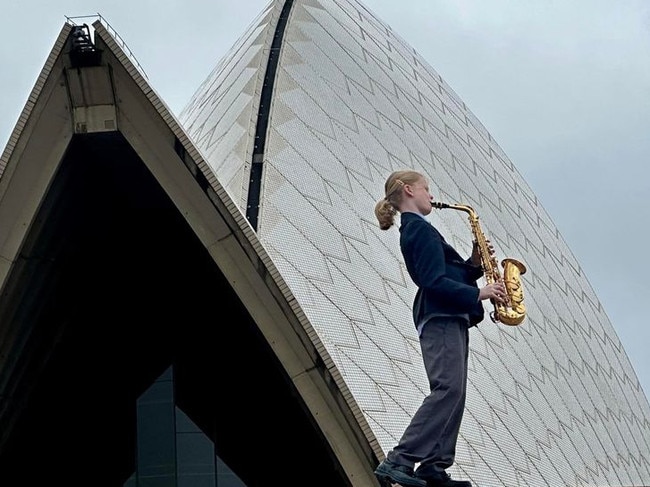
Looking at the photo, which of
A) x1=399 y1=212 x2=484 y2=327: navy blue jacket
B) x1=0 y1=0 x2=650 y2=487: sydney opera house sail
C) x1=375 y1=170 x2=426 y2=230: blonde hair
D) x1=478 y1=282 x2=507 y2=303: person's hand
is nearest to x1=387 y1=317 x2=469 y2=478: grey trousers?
x1=399 y1=212 x2=484 y2=327: navy blue jacket

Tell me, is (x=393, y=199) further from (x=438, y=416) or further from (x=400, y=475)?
(x=400, y=475)

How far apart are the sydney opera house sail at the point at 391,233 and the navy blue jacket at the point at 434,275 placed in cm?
564

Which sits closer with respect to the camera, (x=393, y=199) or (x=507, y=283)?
(x=507, y=283)

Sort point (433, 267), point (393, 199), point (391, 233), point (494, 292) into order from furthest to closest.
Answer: point (391, 233), point (393, 199), point (433, 267), point (494, 292)

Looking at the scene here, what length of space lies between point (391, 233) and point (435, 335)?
1271 centimetres

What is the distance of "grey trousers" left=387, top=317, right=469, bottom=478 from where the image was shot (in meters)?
10.3

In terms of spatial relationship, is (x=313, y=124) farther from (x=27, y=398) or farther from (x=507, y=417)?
(x=27, y=398)

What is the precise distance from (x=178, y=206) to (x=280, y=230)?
427 centimetres

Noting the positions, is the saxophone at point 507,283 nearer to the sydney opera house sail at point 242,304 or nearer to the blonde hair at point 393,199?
the blonde hair at point 393,199

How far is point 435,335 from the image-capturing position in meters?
10.4

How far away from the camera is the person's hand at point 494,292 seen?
10.3 meters

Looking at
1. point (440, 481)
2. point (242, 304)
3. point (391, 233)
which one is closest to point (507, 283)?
point (440, 481)

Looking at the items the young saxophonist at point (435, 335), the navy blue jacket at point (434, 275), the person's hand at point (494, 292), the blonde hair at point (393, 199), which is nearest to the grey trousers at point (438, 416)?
the young saxophonist at point (435, 335)

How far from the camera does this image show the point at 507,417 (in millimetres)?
22109
